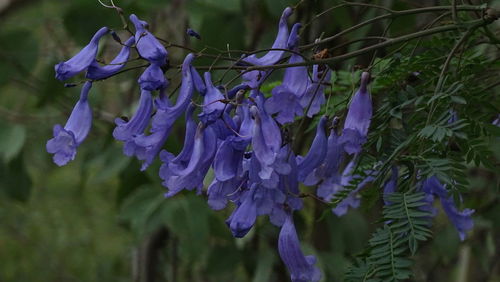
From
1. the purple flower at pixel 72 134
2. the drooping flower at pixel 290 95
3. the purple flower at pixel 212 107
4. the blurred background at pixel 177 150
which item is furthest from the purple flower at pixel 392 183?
the blurred background at pixel 177 150

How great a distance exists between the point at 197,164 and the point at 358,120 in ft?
0.71

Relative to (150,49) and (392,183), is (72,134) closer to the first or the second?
(150,49)

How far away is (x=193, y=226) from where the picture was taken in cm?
228

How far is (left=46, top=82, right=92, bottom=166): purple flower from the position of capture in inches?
43.2

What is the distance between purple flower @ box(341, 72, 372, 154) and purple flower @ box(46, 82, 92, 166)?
342 millimetres

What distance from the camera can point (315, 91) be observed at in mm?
1094

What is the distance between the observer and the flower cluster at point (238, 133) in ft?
3.25

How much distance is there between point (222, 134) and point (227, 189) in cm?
7

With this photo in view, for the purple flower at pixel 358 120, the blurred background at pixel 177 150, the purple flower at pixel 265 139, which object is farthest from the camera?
the blurred background at pixel 177 150

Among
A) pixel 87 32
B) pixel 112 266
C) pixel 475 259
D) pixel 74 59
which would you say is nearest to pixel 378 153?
pixel 74 59

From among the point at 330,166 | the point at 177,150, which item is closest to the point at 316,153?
the point at 330,166

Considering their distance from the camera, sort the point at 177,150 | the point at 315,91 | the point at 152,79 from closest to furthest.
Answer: the point at 152,79 → the point at 315,91 → the point at 177,150

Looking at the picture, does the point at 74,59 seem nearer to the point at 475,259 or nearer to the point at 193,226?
the point at 193,226

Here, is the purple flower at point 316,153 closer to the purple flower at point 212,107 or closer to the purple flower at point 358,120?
the purple flower at point 358,120
